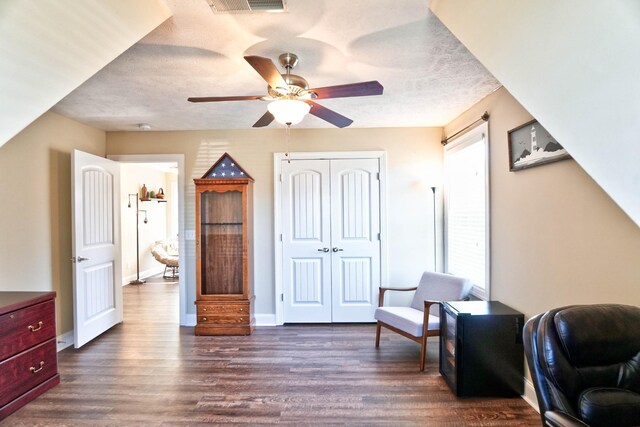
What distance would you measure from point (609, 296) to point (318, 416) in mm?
1879

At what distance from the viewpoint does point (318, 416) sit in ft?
7.30

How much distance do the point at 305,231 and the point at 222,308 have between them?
132cm

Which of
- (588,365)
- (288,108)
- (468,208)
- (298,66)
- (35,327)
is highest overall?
(298,66)

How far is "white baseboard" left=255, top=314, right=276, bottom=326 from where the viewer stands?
4.10 metres

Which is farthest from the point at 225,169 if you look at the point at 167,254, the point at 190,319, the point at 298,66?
the point at 167,254

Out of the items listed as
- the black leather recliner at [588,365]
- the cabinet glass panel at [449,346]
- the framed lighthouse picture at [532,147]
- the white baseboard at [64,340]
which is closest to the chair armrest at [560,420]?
the black leather recliner at [588,365]

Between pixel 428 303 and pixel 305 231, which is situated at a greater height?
pixel 305 231

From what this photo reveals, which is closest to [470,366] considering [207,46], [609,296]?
[609,296]

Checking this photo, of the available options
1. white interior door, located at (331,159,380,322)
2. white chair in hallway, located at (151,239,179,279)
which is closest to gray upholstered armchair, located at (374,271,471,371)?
white interior door, located at (331,159,380,322)

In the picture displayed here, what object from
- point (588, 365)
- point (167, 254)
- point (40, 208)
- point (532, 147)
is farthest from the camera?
point (167, 254)

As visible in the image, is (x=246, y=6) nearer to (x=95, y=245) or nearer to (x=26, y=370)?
(x=26, y=370)

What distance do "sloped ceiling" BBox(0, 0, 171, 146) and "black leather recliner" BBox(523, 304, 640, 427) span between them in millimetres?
2343

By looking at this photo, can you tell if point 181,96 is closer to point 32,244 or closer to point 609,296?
point 32,244

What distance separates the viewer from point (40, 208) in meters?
3.20
